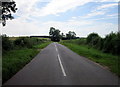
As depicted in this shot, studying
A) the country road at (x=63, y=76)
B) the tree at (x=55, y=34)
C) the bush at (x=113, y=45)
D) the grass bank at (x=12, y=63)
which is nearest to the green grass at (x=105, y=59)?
the country road at (x=63, y=76)

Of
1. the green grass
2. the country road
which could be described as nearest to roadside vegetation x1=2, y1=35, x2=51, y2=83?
the country road

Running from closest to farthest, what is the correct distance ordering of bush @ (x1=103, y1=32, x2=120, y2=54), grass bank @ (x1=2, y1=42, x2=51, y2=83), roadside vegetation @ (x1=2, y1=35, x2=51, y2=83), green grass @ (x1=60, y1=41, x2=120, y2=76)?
grass bank @ (x1=2, y1=42, x2=51, y2=83)
roadside vegetation @ (x1=2, y1=35, x2=51, y2=83)
green grass @ (x1=60, y1=41, x2=120, y2=76)
bush @ (x1=103, y1=32, x2=120, y2=54)

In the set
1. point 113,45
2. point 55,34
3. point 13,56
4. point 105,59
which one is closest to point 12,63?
point 13,56

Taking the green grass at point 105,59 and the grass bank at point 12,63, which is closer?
the grass bank at point 12,63

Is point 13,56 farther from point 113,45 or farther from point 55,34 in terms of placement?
point 55,34

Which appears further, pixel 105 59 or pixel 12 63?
pixel 105 59

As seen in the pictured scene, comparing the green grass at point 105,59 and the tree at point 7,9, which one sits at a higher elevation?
the tree at point 7,9

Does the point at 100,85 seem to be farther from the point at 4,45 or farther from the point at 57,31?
the point at 57,31

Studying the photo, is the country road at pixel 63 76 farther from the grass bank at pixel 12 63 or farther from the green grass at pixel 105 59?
the green grass at pixel 105 59

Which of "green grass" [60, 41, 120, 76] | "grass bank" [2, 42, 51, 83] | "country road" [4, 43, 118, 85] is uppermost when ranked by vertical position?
"grass bank" [2, 42, 51, 83]

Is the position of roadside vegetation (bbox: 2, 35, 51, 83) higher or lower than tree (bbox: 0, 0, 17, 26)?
lower

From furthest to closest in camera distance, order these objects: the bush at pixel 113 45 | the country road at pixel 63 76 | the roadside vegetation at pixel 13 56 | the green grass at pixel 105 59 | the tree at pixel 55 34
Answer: the tree at pixel 55 34 → the bush at pixel 113 45 → the green grass at pixel 105 59 → the roadside vegetation at pixel 13 56 → the country road at pixel 63 76

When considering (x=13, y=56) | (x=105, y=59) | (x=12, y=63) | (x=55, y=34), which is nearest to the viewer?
(x=12, y=63)

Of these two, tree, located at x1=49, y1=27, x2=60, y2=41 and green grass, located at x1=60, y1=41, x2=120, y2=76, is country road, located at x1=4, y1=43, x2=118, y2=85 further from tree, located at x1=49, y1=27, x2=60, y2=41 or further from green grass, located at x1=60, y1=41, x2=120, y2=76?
tree, located at x1=49, y1=27, x2=60, y2=41
